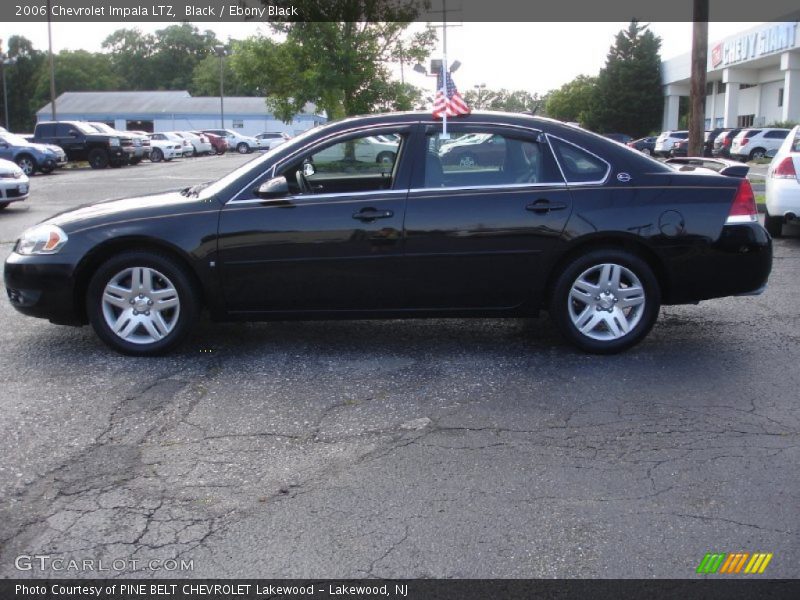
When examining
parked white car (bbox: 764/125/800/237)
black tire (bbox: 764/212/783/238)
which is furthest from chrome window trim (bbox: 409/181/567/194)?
black tire (bbox: 764/212/783/238)

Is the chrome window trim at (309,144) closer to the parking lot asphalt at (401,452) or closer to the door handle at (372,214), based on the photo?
the door handle at (372,214)

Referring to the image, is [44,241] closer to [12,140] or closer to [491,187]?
[491,187]

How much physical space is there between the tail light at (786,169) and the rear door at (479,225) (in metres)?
5.60

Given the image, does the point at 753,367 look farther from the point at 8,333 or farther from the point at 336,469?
the point at 8,333

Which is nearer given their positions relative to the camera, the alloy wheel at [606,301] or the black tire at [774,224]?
the alloy wheel at [606,301]

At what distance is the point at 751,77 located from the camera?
4650cm

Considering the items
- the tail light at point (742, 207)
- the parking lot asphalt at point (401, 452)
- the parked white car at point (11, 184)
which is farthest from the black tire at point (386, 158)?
the parked white car at point (11, 184)

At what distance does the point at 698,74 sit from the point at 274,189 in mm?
12535

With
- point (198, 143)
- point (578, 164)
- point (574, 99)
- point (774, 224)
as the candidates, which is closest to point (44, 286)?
point (578, 164)

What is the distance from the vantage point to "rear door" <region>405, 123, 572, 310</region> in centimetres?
576

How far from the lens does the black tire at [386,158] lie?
19.5 ft

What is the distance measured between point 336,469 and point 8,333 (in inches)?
146

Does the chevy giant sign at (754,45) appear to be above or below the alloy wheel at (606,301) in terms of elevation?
above

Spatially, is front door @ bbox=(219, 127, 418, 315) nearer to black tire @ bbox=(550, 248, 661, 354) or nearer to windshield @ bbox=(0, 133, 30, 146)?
black tire @ bbox=(550, 248, 661, 354)
